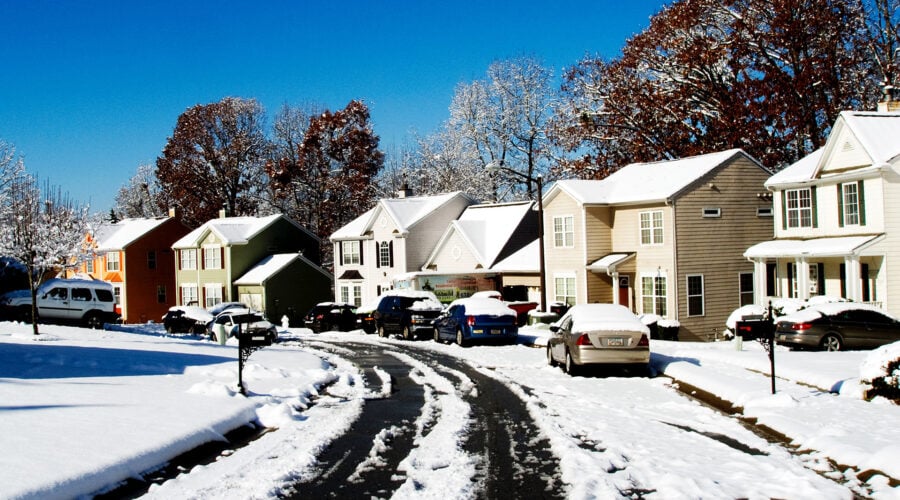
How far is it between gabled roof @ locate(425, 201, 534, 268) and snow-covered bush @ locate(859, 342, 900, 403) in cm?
3455

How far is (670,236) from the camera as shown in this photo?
37.4 meters

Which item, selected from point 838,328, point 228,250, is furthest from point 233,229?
point 838,328

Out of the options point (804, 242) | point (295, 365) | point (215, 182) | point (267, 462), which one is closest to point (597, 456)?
point (267, 462)

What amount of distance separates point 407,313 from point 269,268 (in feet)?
84.1

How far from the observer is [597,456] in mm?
10555

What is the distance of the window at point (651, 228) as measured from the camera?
3809 centimetres

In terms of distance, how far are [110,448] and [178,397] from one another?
456 cm

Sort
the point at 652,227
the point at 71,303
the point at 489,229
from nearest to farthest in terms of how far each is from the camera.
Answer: the point at 652,227
the point at 71,303
the point at 489,229

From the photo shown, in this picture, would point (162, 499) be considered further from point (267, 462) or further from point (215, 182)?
point (215, 182)

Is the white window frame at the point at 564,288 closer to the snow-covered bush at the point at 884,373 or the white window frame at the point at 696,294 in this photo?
the white window frame at the point at 696,294

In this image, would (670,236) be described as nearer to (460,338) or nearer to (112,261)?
(460,338)

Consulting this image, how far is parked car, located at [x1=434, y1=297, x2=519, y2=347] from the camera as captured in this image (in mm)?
29781

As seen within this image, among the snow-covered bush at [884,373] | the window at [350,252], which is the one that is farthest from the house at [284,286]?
the snow-covered bush at [884,373]

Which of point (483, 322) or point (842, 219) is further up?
point (842, 219)
